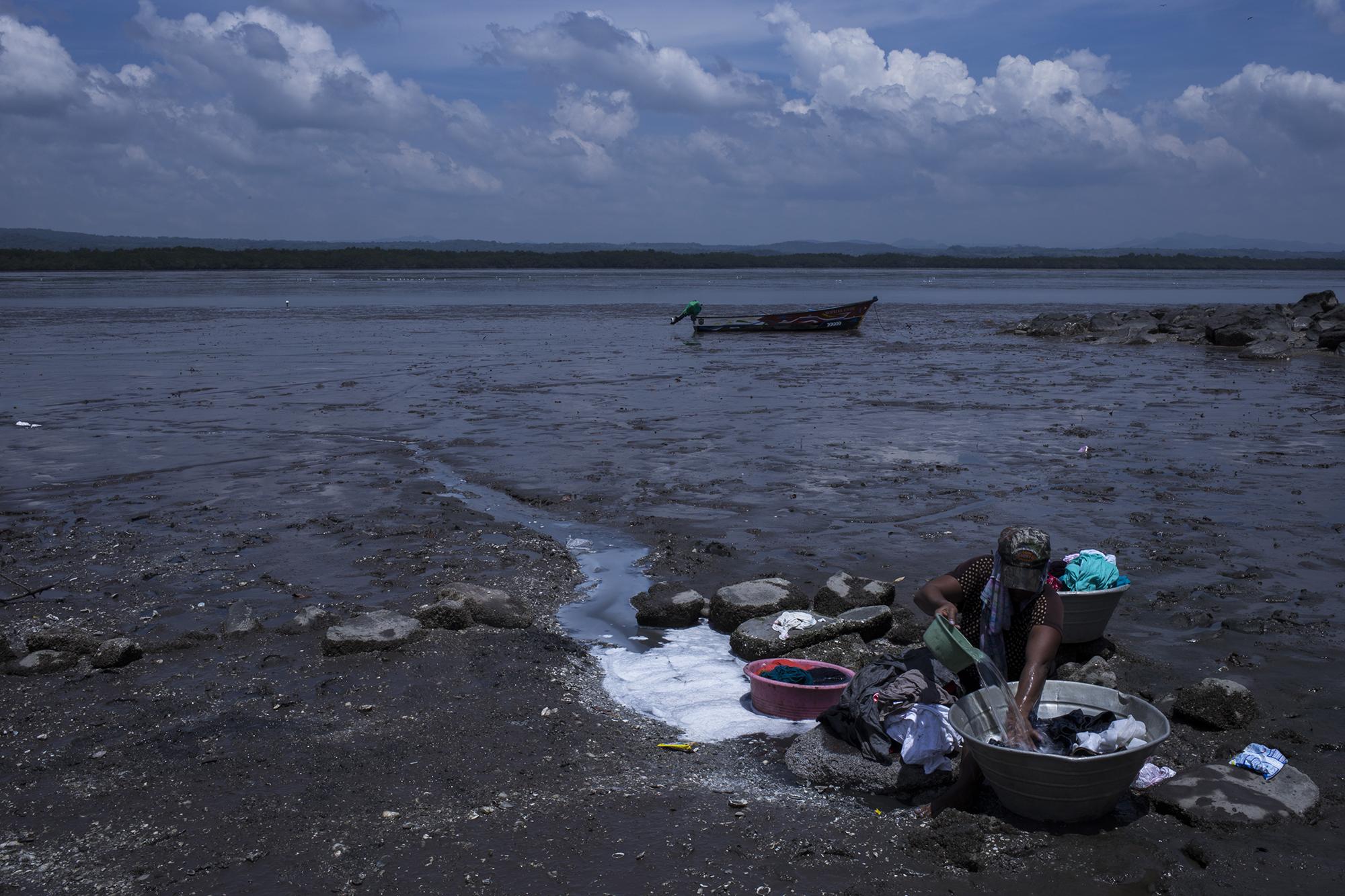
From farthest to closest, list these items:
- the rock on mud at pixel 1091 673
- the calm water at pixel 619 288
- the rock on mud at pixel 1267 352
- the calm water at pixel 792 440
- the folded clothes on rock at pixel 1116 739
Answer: the calm water at pixel 619 288 < the rock on mud at pixel 1267 352 < the calm water at pixel 792 440 < the rock on mud at pixel 1091 673 < the folded clothes on rock at pixel 1116 739

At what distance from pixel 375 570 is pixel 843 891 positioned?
573cm

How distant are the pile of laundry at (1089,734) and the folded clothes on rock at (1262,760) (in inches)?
23.0

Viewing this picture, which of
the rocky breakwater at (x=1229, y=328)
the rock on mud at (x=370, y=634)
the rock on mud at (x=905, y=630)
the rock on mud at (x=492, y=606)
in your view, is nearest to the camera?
the rock on mud at (x=370, y=634)

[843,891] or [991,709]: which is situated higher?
[991,709]

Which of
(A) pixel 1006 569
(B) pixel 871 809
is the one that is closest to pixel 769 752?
(B) pixel 871 809

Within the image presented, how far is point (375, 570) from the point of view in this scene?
9234 mm

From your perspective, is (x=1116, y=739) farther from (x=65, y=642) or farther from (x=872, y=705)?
(x=65, y=642)

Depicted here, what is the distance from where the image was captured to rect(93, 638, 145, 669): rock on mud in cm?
705

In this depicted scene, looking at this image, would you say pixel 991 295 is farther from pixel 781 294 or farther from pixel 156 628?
pixel 156 628

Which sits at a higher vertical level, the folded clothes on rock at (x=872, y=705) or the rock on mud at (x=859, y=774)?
the folded clothes on rock at (x=872, y=705)

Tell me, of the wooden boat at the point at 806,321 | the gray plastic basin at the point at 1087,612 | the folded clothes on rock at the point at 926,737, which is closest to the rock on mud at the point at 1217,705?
the gray plastic basin at the point at 1087,612

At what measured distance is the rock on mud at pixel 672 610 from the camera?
7.97 metres

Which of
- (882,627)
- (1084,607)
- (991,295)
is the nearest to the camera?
(1084,607)

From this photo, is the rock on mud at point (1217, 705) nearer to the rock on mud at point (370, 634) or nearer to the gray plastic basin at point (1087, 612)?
the gray plastic basin at point (1087, 612)
